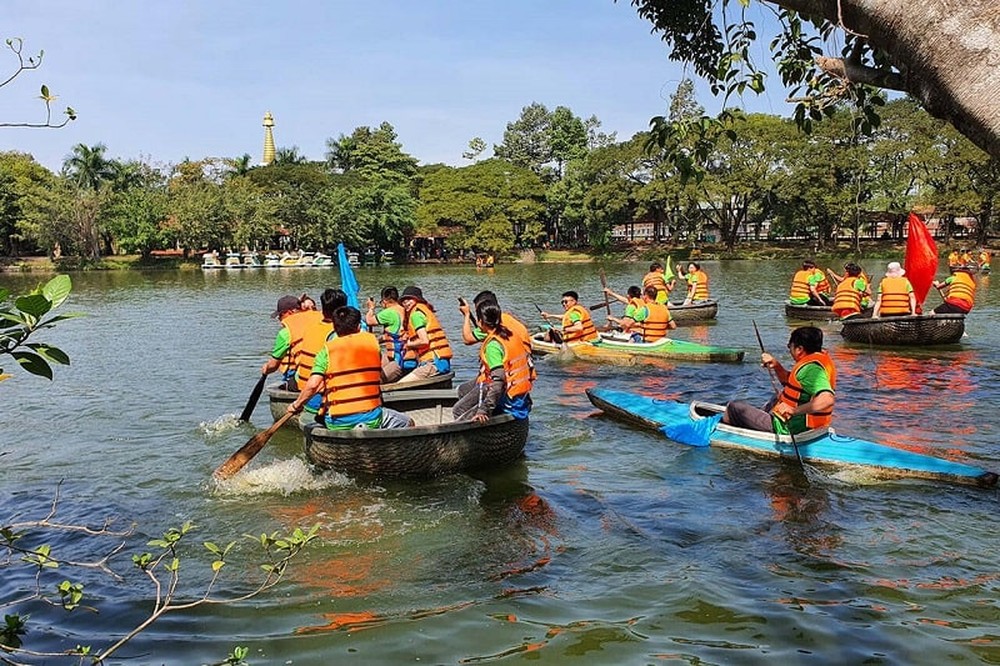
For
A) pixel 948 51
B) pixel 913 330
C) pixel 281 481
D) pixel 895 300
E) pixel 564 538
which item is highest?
pixel 948 51

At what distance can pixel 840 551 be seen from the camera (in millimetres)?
6277

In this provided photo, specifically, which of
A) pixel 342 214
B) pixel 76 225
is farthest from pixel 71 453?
pixel 76 225

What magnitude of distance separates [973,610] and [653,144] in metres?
3.68

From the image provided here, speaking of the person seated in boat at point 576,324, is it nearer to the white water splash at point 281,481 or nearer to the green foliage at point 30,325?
the white water splash at point 281,481

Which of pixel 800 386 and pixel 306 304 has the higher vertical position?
pixel 306 304

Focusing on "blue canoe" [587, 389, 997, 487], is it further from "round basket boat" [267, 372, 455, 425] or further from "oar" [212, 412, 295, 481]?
"oar" [212, 412, 295, 481]

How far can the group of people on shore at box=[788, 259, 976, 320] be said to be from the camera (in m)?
15.8

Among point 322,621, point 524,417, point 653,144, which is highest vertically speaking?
point 653,144

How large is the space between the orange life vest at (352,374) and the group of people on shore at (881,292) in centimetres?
963

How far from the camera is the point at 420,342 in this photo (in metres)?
11.0

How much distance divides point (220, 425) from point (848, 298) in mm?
13146

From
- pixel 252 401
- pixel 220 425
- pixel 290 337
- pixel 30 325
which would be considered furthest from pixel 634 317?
pixel 30 325

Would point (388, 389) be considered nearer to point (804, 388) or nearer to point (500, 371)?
point (500, 371)

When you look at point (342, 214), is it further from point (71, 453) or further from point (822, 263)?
point (71, 453)
